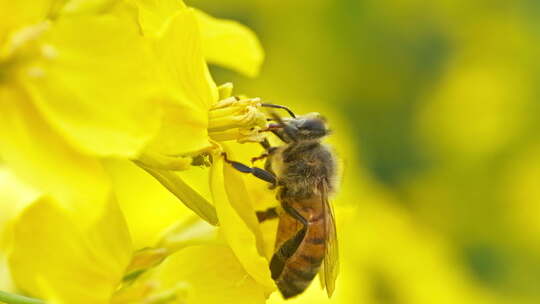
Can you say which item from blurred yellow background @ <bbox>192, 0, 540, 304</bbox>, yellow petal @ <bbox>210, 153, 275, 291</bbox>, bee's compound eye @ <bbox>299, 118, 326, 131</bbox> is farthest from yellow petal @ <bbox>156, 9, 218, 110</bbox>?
blurred yellow background @ <bbox>192, 0, 540, 304</bbox>

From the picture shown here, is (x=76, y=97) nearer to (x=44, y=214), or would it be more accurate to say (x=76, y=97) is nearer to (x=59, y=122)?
(x=59, y=122)

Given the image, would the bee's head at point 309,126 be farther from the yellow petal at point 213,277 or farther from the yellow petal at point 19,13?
the yellow petal at point 19,13

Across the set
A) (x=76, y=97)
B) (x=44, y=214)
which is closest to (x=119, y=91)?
(x=76, y=97)

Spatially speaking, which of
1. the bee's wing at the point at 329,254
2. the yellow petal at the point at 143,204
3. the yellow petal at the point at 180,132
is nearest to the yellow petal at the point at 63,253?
the yellow petal at the point at 180,132

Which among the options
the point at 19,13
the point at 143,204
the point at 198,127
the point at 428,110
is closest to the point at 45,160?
the point at 19,13

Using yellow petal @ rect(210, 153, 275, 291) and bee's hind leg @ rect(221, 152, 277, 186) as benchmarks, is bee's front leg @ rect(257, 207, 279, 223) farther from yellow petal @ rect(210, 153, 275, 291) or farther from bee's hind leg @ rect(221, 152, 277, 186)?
yellow petal @ rect(210, 153, 275, 291)

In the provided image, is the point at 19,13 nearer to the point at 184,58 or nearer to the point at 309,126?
the point at 184,58
